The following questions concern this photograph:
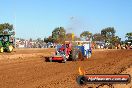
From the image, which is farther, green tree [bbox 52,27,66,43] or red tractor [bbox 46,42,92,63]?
green tree [bbox 52,27,66,43]

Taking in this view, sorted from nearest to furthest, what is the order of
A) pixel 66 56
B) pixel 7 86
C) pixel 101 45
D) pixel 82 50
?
pixel 7 86 < pixel 66 56 < pixel 82 50 < pixel 101 45

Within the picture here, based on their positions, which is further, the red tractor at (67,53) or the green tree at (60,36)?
the green tree at (60,36)

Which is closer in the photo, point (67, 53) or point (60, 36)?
point (67, 53)

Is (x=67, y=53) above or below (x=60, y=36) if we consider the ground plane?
below

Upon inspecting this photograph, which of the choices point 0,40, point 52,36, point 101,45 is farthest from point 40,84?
point 52,36

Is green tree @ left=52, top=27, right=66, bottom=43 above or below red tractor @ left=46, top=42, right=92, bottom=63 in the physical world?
above

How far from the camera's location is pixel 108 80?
3.66 metres

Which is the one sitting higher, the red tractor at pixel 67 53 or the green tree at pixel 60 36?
the green tree at pixel 60 36

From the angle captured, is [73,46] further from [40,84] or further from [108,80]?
[108,80]

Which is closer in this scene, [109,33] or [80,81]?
[80,81]

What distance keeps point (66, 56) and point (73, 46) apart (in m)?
1.64

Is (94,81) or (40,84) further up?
A: (94,81)

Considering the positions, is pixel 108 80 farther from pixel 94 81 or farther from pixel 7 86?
pixel 7 86

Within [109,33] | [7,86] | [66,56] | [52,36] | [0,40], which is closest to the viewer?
[7,86]
